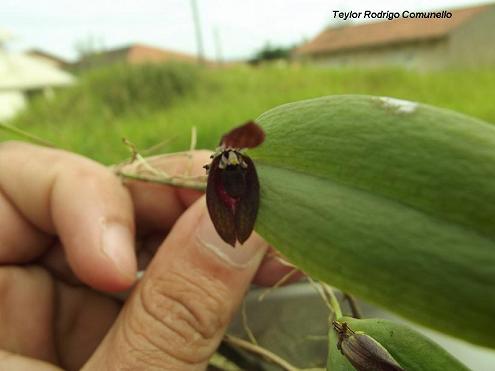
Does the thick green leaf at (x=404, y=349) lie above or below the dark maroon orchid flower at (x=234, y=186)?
below

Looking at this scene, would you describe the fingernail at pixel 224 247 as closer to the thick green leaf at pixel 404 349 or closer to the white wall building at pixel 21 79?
the thick green leaf at pixel 404 349

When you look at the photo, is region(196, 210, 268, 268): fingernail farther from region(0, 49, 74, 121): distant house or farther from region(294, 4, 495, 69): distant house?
region(294, 4, 495, 69): distant house

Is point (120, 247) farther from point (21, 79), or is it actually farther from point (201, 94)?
point (21, 79)

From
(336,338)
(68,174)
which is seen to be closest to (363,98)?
(336,338)

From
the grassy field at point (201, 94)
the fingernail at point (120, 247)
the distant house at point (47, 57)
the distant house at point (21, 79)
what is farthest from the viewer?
the distant house at point (47, 57)

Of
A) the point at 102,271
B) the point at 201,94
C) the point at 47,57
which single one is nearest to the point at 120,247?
the point at 102,271

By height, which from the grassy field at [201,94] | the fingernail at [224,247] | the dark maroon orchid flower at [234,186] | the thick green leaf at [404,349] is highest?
the dark maroon orchid flower at [234,186]

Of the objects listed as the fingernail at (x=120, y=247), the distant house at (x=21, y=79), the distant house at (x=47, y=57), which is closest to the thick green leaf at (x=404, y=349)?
the fingernail at (x=120, y=247)
